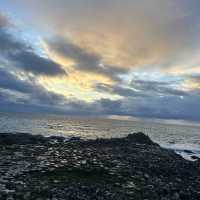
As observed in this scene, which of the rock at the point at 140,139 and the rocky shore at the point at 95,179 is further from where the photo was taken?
the rock at the point at 140,139

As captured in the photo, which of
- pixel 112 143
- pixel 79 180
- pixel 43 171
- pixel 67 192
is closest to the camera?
pixel 67 192

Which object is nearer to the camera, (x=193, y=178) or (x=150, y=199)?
(x=150, y=199)

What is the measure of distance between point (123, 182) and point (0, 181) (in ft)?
28.8

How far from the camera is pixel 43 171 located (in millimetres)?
25109

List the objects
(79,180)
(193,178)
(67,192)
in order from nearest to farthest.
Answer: (67,192) < (79,180) < (193,178)

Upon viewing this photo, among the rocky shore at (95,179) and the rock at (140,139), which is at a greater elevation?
the rock at (140,139)

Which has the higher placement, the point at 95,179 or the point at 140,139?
the point at 140,139

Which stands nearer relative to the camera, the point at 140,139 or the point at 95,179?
the point at 95,179

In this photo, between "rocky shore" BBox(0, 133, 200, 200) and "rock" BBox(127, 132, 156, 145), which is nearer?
"rocky shore" BBox(0, 133, 200, 200)

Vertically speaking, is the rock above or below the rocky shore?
above

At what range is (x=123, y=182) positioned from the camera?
913 inches

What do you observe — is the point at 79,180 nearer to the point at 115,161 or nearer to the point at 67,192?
the point at 67,192

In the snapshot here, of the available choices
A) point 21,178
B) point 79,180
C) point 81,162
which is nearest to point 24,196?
point 21,178

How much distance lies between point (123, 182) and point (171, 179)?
5093 mm
